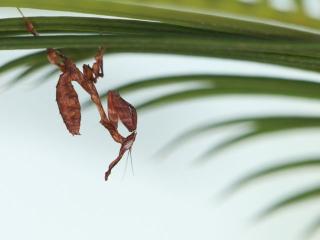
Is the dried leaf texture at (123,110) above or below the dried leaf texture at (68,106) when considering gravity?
above

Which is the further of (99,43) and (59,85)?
(59,85)

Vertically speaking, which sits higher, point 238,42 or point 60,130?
point 60,130

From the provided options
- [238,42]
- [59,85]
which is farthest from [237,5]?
[59,85]

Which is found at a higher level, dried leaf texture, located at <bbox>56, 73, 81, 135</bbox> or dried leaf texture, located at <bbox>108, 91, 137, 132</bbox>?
dried leaf texture, located at <bbox>108, 91, 137, 132</bbox>

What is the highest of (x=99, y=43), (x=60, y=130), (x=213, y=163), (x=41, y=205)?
(x=213, y=163)

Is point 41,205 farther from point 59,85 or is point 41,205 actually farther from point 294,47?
point 294,47

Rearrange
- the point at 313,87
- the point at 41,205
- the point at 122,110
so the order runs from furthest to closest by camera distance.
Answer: the point at 41,205 < the point at 122,110 < the point at 313,87

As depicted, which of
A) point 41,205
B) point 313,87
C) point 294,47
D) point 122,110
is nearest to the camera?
point 294,47
